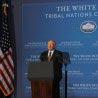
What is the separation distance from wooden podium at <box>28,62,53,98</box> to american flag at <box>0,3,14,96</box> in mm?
1833

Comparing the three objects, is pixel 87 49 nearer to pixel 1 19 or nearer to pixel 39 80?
pixel 1 19

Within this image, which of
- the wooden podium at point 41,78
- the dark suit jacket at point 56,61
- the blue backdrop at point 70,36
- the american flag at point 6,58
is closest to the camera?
the wooden podium at point 41,78

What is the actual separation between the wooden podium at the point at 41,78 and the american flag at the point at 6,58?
1833 mm

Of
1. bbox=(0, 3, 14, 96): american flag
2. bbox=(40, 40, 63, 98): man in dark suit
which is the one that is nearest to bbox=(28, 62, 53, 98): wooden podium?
bbox=(40, 40, 63, 98): man in dark suit

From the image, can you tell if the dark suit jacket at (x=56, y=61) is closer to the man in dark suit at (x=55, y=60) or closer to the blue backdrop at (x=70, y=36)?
the man in dark suit at (x=55, y=60)

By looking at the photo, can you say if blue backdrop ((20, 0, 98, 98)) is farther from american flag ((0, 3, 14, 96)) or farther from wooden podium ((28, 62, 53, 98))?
wooden podium ((28, 62, 53, 98))

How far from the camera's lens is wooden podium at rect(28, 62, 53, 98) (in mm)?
6324

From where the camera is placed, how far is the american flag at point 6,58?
26.5 feet

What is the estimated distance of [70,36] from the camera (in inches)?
350

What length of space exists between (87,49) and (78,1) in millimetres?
1189

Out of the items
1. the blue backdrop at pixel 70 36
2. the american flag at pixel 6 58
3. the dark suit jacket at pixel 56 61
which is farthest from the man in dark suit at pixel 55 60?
the blue backdrop at pixel 70 36

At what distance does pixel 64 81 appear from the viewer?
28.7 ft

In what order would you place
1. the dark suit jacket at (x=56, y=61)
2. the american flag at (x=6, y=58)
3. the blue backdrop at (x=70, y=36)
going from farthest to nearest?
the blue backdrop at (x=70, y=36)
the american flag at (x=6, y=58)
the dark suit jacket at (x=56, y=61)

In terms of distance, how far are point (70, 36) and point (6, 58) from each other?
1729 mm
